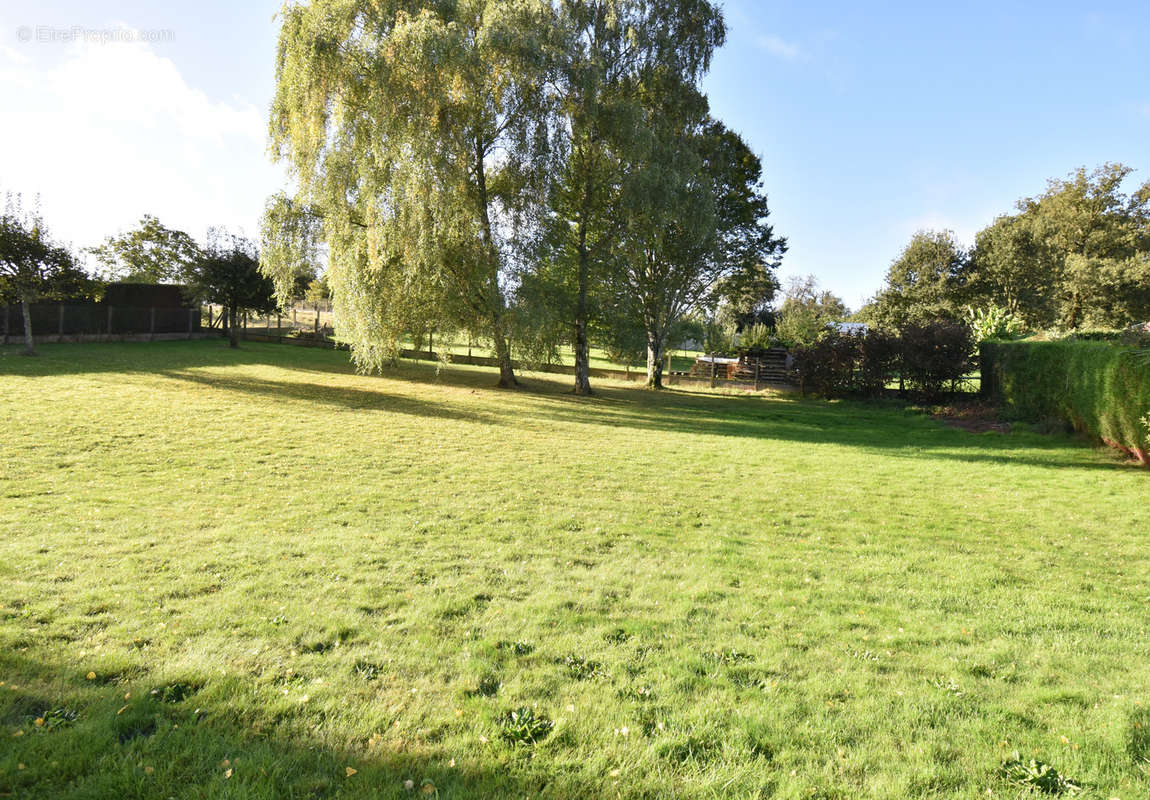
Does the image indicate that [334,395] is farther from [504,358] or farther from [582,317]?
[582,317]

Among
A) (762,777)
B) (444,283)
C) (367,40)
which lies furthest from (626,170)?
(762,777)

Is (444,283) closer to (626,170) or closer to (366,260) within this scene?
(366,260)

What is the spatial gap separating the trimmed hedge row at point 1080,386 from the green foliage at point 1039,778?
42.1ft

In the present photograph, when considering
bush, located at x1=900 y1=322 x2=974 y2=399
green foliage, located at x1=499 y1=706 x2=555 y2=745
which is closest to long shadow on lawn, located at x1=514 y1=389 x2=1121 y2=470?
bush, located at x1=900 y1=322 x2=974 y2=399

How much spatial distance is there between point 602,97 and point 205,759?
24270 millimetres

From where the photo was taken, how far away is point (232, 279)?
101 feet

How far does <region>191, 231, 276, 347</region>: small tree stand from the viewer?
30.4 metres

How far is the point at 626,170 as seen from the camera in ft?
76.5

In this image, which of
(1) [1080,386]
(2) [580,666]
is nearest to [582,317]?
(1) [1080,386]

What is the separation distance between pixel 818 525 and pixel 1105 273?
41784 mm

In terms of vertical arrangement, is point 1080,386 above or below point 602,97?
below

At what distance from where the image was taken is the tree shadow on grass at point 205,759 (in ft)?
9.29

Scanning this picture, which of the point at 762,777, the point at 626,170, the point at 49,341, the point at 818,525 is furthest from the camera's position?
the point at 49,341

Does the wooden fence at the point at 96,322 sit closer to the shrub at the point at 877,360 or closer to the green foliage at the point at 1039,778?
the green foliage at the point at 1039,778
